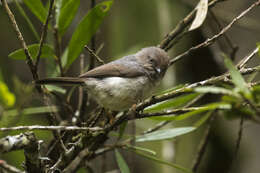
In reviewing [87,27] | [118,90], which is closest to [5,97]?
[87,27]

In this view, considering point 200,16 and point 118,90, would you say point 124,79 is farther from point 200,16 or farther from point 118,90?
point 200,16

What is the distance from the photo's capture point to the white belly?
308 centimetres

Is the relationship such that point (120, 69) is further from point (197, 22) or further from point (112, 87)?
point (197, 22)

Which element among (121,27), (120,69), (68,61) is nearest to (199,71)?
(121,27)

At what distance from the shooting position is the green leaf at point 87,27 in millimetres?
2668

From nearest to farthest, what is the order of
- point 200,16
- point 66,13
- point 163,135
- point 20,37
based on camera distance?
1. point 20,37
2. point 200,16
3. point 163,135
4. point 66,13

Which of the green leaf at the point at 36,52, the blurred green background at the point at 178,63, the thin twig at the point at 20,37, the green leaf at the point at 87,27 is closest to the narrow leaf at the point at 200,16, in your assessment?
the green leaf at the point at 87,27

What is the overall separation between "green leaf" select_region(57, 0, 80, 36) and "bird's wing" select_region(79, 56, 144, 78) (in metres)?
0.51

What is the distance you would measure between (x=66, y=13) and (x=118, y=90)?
0.87m

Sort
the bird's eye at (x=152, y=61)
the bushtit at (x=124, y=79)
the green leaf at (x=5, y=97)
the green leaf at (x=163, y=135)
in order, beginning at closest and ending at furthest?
the green leaf at (x=5, y=97), the green leaf at (x=163, y=135), the bushtit at (x=124, y=79), the bird's eye at (x=152, y=61)

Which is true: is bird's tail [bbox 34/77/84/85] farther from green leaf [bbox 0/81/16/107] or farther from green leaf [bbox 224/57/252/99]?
green leaf [bbox 224/57/252/99]

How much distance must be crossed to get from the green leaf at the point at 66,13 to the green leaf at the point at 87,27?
0.31 feet

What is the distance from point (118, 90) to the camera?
3.24 metres

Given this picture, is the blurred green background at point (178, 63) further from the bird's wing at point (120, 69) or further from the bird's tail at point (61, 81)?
the bird's tail at point (61, 81)
